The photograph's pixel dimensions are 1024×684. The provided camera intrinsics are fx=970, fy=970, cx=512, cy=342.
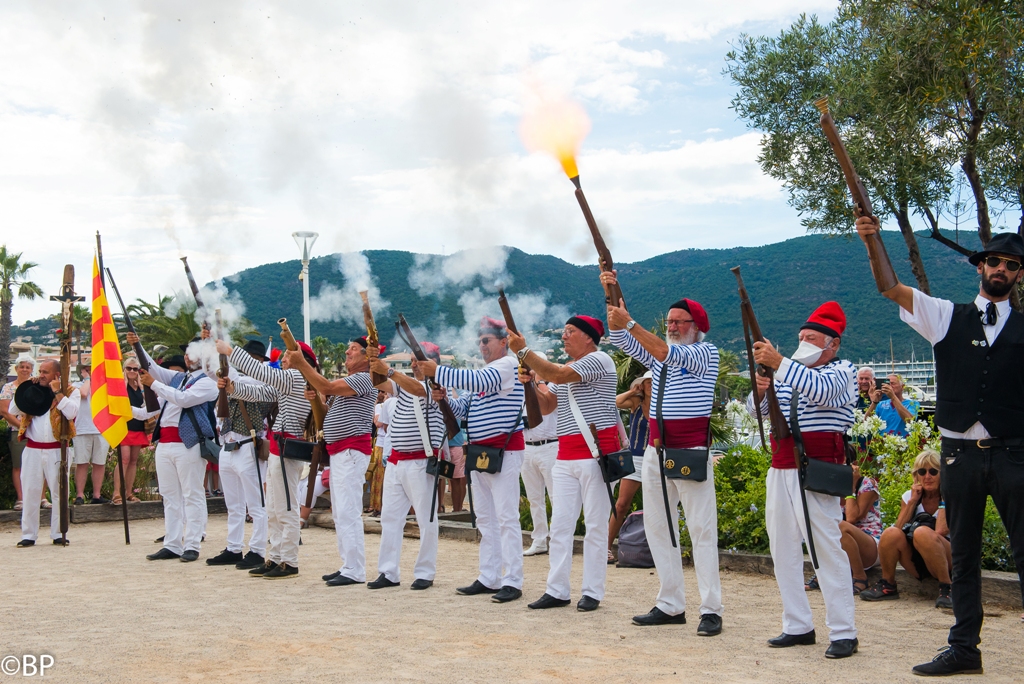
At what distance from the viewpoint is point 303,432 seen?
939 cm

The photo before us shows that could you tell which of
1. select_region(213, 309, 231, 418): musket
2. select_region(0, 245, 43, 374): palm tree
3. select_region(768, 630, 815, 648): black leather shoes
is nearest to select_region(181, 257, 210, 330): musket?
select_region(213, 309, 231, 418): musket

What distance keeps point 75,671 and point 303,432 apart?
394cm

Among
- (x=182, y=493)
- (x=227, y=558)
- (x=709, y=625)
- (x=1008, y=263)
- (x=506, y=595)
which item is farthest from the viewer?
(x=182, y=493)

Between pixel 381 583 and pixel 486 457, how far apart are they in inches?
65.2

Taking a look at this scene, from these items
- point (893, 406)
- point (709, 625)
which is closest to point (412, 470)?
point (709, 625)

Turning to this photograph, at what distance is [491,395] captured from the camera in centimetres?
830

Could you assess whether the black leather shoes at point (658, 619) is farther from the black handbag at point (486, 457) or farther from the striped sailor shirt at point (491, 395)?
the striped sailor shirt at point (491, 395)

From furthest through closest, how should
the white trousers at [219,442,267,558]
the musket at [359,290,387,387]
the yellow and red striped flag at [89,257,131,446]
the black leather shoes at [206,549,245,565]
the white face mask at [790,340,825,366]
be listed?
the yellow and red striped flag at [89,257,131,446]
the black leather shoes at [206,549,245,565]
the white trousers at [219,442,267,558]
the musket at [359,290,387,387]
the white face mask at [790,340,825,366]

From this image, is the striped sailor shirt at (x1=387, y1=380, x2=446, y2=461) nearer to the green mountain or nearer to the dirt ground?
the dirt ground

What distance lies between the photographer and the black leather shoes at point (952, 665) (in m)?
5.24

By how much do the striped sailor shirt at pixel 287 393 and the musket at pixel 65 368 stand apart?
388cm

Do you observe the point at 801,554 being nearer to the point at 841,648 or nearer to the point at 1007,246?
the point at 841,648

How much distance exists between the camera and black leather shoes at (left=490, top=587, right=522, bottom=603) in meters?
7.83

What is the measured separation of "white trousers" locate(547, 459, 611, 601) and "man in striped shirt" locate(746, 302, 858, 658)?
4.99 feet
